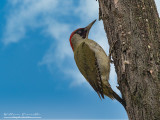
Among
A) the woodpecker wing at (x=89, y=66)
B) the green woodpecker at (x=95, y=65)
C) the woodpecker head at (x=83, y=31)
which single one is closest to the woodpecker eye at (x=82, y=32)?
the woodpecker head at (x=83, y=31)

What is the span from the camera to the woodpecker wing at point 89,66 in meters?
4.36

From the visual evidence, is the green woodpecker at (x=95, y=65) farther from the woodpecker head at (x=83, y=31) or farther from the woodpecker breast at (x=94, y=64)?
the woodpecker head at (x=83, y=31)

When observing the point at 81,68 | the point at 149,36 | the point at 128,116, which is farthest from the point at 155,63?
the point at 81,68

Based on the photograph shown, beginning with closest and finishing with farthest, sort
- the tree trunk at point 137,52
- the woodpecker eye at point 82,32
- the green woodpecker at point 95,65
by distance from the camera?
1. the tree trunk at point 137,52
2. the green woodpecker at point 95,65
3. the woodpecker eye at point 82,32

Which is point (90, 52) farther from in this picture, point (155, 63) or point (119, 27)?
point (155, 63)

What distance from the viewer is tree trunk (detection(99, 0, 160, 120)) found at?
2.80m

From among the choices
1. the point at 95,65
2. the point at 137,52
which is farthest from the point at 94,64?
the point at 137,52

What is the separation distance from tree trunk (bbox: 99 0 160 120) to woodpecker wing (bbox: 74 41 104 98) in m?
0.97

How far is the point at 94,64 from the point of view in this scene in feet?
15.0

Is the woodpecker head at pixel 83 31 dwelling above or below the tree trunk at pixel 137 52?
above

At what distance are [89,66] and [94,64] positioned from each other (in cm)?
11

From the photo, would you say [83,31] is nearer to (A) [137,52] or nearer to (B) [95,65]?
(B) [95,65]

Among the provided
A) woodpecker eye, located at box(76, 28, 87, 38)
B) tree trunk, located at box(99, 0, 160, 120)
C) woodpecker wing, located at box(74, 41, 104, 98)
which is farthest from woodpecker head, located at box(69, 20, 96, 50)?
tree trunk, located at box(99, 0, 160, 120)

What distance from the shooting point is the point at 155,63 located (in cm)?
292
